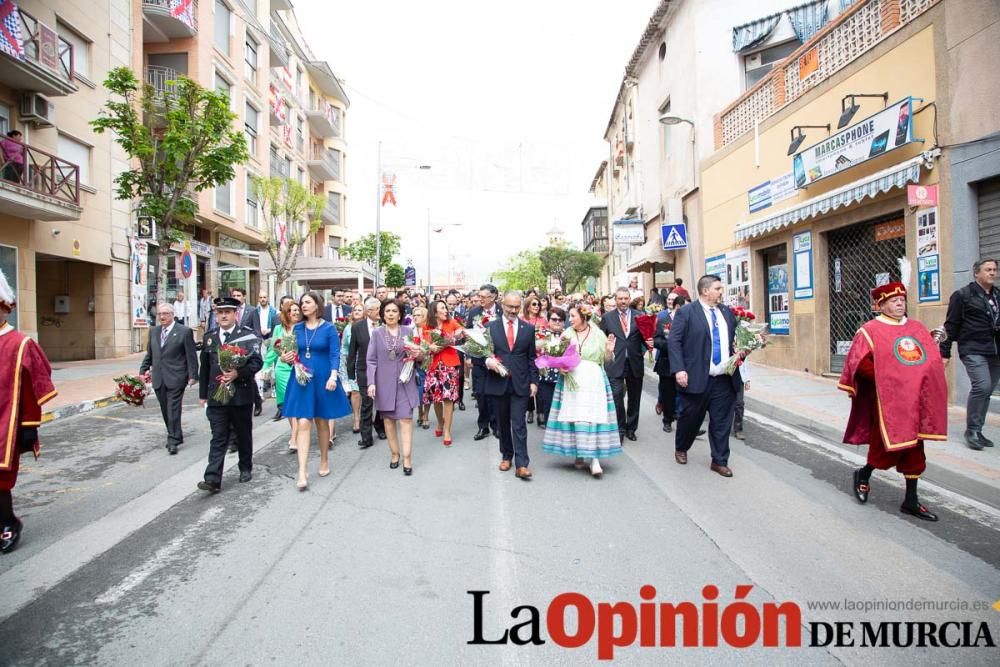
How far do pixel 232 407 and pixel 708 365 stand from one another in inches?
187

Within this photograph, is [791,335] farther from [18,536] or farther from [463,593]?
[18,536]

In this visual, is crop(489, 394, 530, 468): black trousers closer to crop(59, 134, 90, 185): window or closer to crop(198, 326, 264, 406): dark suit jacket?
crop(198, 326, 264, 406): dark suit jacket

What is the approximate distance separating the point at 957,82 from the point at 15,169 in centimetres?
1896

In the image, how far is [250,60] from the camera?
92.6ft

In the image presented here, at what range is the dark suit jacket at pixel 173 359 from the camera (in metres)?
7.47

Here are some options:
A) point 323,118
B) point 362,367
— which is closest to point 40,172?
point 362,367

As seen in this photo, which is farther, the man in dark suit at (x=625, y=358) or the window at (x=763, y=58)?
the window at (x=763, y=58)

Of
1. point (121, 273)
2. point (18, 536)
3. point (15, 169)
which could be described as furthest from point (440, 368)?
point (121, 273)

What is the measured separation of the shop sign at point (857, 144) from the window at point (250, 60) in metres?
24.3

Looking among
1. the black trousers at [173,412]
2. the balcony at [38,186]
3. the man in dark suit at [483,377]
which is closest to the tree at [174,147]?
the balcony at [38,186]

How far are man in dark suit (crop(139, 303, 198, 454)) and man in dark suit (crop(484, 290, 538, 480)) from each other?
12.8 ft

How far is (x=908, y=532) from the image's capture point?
447 centimetres

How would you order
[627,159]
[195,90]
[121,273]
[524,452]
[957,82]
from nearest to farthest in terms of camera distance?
[524,452]
[957,82]
[195,90]
[121,273]
[627,159]

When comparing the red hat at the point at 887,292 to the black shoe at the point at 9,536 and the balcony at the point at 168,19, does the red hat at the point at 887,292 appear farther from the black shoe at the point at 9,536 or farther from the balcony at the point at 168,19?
the balcony at the point at 168,19
